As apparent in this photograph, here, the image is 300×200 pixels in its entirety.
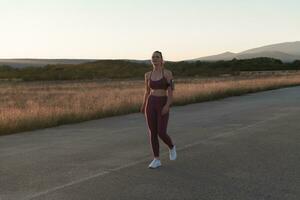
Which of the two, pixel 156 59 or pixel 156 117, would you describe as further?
pixel 156 117

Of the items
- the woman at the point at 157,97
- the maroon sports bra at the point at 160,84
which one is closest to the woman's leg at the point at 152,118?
the woman at the point at 157,97

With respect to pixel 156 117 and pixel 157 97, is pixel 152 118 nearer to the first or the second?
pixel 156 117

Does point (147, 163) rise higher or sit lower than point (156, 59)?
lower

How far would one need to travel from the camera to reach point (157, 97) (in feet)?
26.0

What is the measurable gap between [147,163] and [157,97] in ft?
3.86

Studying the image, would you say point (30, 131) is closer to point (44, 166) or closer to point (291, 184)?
point (44, 166)

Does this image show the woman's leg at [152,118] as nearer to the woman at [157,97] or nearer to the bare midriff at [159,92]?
the woman at [157,97]

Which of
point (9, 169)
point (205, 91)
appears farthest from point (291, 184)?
point (205, 91)

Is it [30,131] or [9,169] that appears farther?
[30,131]

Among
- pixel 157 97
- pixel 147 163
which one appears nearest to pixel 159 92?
pixel 157 97

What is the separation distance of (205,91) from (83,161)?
21101mm

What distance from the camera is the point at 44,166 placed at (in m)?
8.24

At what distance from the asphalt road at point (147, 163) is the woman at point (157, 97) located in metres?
0.60

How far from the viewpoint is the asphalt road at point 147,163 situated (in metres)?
6.40
